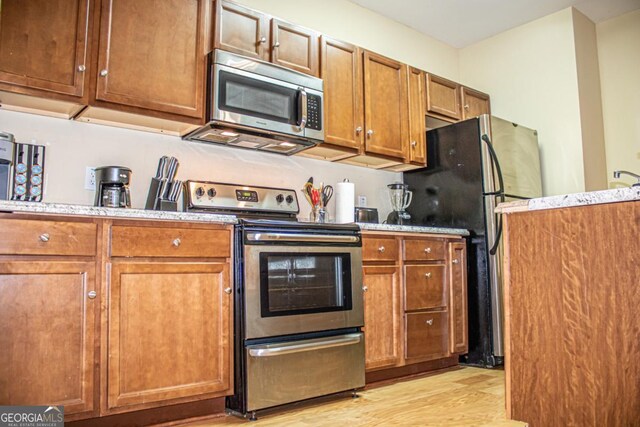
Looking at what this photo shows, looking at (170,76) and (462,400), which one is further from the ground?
(170,76)

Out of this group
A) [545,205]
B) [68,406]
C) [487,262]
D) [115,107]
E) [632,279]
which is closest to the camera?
[632,279]

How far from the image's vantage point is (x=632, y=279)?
1285 mm

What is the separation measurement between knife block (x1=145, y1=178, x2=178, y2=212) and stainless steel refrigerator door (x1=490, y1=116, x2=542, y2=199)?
214cm

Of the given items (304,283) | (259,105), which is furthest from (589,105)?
(304,283)

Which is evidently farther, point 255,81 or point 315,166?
point 315,166

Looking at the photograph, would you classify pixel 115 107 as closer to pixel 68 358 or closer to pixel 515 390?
pixel 68 358

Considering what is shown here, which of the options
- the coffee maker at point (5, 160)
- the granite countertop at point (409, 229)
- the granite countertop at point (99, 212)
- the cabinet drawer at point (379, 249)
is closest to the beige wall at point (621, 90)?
the granite countertop at point (409, 229)

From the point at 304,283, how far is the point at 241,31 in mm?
1378

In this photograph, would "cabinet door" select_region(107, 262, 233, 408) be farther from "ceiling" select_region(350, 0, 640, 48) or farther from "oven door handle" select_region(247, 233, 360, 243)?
"ceiling" select_region(350, 0, 640, 48)

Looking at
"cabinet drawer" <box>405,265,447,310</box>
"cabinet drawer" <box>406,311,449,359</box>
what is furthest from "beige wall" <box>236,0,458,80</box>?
"cabinet drawer" <box>406,311,449,359</box>

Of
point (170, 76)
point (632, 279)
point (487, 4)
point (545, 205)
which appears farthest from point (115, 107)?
point (487, 4)

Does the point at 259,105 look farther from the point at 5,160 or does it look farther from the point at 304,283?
the point at 5,160

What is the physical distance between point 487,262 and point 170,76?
7.32 feet

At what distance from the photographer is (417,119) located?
3.64 meters
